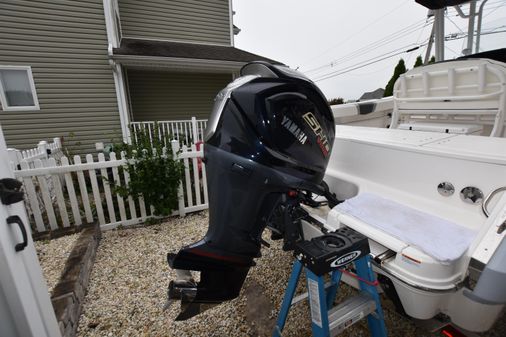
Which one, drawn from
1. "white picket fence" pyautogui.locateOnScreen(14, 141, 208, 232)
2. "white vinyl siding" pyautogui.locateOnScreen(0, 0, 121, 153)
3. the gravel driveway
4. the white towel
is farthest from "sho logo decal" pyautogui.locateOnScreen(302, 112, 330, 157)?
"white vinyl siding" pyautogui.locateOnScreen(0, 0, 121, 153)

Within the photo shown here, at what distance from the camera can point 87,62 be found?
5527 millimetres

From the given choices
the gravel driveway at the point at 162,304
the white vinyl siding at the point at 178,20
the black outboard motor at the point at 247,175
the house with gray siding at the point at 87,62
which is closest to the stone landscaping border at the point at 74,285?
the gravel driveway at the point at 162,304

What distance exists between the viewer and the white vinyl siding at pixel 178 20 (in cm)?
655

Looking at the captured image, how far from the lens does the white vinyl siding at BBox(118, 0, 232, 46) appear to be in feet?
21.5

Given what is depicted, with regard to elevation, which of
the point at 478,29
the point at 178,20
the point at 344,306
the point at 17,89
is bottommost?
the point at 344,306

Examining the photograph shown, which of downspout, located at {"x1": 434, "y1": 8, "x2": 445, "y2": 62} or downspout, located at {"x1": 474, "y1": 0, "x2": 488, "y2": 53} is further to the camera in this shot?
downspout, located at {"x1": 434, "y1": 8, "x2": 445, "y2": 62}

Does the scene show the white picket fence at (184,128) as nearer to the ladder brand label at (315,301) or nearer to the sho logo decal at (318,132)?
the sho logo decal at (318,132)

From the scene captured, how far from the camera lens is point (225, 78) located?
779cm

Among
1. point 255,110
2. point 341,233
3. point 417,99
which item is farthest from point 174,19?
point 341,233

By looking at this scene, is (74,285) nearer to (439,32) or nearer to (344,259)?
(344,259)

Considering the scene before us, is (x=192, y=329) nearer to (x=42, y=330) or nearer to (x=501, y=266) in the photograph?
(x=42, y=330)

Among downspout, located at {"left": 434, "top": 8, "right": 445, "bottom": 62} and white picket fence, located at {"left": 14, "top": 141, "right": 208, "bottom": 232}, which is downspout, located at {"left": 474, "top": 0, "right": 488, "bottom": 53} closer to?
downspout, located at {"left": 434, "top": 8, "right": 445, "bottom": 62}

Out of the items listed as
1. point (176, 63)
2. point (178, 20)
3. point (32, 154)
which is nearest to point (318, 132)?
point (32, 154)

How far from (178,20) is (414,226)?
7.83 m
